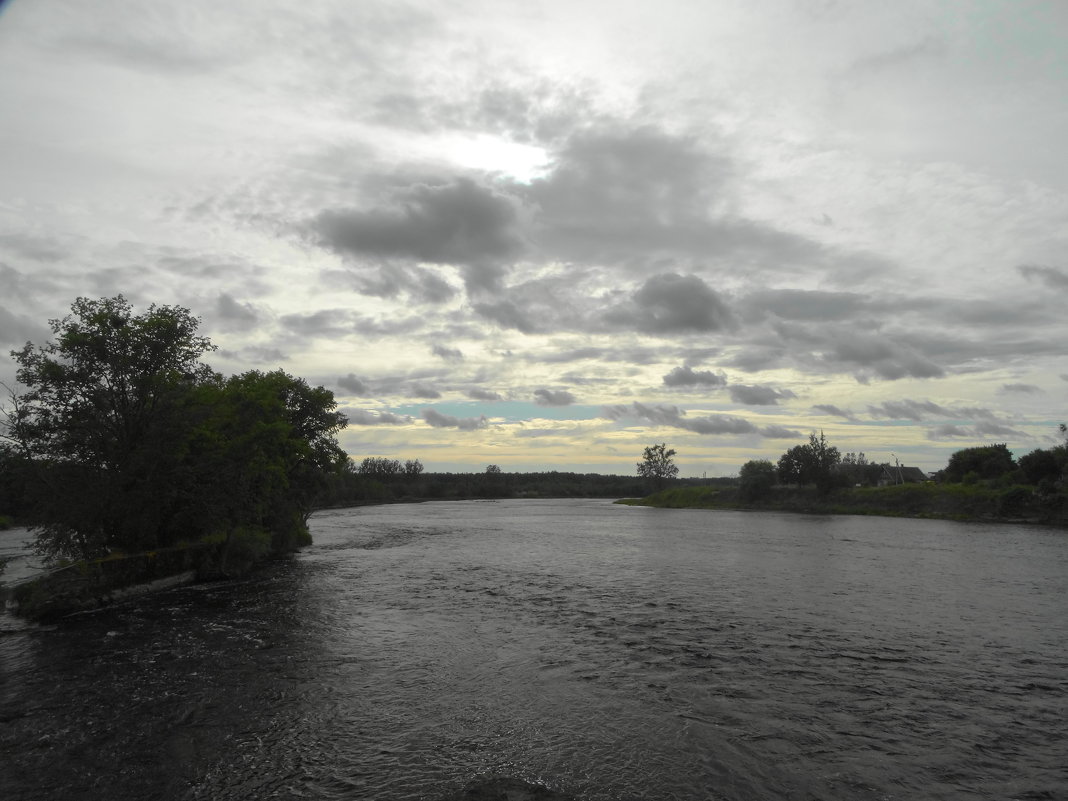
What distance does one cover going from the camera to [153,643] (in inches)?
827

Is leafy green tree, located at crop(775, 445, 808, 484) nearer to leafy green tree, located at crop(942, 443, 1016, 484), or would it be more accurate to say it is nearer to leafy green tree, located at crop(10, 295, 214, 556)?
leafy green tree, located at crop(942, 443, 1016, 484)

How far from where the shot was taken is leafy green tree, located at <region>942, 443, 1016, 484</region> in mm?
96812

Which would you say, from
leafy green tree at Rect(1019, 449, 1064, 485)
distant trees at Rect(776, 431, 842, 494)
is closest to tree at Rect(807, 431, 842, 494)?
distant trees at Rect(776, 431, 842, 494)

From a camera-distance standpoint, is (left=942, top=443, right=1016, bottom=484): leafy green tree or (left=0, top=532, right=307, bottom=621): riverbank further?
(left=942, top=443, right=1016, bottom=484): leafy green tree

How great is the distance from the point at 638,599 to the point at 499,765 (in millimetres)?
18561

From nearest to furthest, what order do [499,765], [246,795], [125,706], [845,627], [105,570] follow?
[246,795]
[499,765]
[125,706]
[845,627]
[105,570]

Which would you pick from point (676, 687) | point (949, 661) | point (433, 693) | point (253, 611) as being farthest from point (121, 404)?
point (949, 661)

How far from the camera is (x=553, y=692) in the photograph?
16.0 metres

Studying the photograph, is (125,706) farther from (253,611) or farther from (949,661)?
(949,661)

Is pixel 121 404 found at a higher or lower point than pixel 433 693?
higher

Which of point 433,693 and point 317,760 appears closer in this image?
point 317,760

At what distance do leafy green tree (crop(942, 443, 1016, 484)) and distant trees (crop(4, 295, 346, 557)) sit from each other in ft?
334

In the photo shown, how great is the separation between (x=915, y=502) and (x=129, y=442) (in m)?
102

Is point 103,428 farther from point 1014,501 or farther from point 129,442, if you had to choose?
point 1014,501
